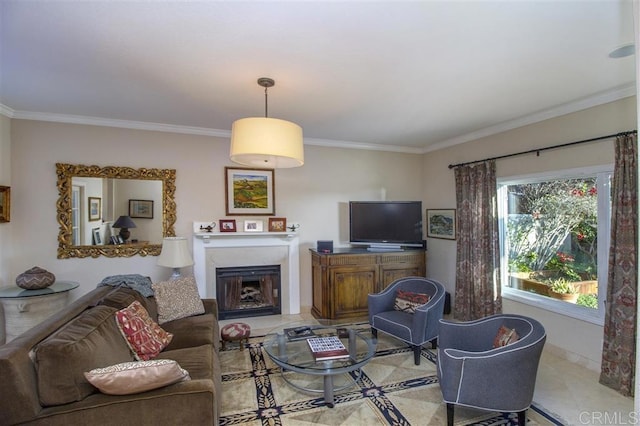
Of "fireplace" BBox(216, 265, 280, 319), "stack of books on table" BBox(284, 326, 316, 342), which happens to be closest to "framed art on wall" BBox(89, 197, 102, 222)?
"fireplace" BBox(216, 265, 280, 319)

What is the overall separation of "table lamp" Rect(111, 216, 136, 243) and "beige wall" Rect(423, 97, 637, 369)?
458 centimetres

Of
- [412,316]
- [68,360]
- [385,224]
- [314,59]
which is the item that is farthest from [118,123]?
[412,316]

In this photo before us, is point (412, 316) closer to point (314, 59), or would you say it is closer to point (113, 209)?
point (314, 59)

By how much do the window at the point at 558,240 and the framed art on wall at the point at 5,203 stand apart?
19.2 feet

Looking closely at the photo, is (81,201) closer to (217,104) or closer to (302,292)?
(217,104)

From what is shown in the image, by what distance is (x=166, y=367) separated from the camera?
1656mm

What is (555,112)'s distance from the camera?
3412mm

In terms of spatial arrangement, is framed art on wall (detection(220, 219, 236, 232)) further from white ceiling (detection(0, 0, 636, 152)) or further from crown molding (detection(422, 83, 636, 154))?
crown molding (detection(422, 83, 636, 154))

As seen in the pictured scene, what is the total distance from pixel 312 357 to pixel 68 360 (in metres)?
1.69

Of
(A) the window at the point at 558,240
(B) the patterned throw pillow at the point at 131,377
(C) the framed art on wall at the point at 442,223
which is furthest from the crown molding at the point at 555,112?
(B) the patterned throw pillow at the point at 131,377

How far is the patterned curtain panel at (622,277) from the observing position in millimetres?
2689

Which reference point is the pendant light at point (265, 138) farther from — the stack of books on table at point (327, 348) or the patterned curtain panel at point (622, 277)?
the patterned curtain panel at point (622, 277)

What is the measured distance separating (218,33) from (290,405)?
9.02 feet

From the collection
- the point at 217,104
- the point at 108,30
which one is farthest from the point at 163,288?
the point at 108,30
